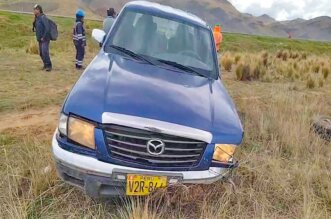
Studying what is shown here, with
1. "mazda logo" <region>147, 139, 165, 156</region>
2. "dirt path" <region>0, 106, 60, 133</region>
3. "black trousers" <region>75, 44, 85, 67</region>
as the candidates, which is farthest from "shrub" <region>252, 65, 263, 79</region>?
"mazda logo" <region>147, 139, 165, 156</region>

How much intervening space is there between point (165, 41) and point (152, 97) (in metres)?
1.65

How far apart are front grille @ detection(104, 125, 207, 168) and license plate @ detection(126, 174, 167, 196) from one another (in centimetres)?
11

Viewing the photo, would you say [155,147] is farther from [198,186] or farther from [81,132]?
[198,186]

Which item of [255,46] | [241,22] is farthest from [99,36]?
[241,22]

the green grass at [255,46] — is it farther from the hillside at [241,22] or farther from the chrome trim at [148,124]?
the hillside at [241,22]

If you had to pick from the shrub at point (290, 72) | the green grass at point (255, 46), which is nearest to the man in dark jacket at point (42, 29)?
the shrub at point (290, 72)

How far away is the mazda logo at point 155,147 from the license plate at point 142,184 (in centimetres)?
20

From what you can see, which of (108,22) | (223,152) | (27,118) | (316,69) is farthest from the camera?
(316,69)

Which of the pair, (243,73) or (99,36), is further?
(243,73)

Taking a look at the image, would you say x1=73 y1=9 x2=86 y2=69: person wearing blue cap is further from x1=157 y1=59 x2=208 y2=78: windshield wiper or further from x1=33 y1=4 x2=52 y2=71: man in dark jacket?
x1=157 y1=59 x2=208 y2=78: windshield wiper

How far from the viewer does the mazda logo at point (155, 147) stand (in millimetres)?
3096

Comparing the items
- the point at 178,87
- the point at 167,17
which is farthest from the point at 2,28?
the point at 178,87

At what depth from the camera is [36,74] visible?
393 inches

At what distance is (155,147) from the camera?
3.11 meters
